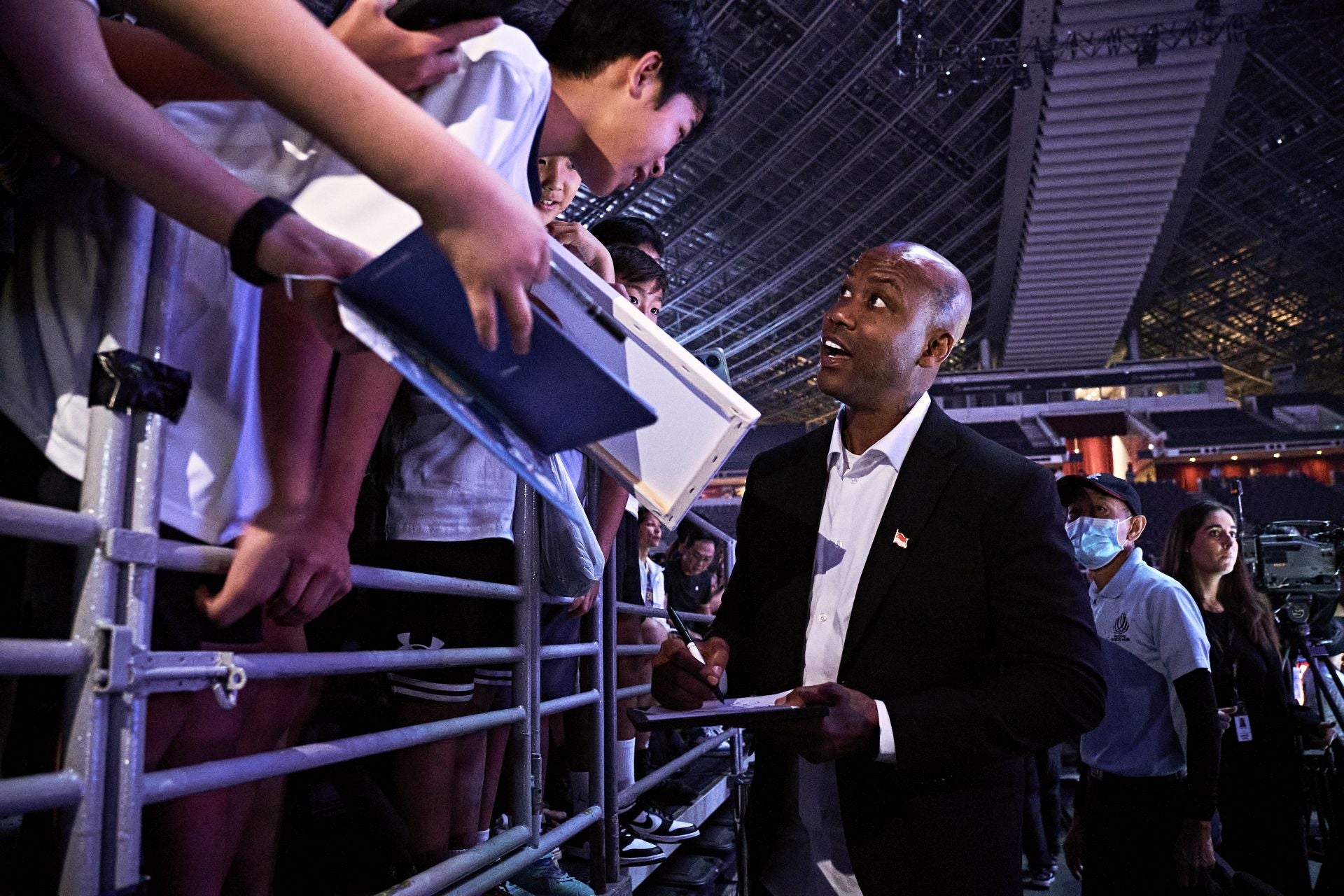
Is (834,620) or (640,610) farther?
(640,610)

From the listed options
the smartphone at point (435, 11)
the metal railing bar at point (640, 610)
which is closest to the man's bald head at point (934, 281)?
the metal railing bar at point (640, 610)

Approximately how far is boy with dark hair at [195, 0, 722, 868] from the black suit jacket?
57 centimetres

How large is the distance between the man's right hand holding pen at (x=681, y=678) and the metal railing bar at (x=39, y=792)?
0.87 metres

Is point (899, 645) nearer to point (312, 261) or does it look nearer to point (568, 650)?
point (568, 650)

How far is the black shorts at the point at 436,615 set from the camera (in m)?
1.57

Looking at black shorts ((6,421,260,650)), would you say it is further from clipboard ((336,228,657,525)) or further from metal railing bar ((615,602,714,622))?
metal railing bar ((615,602,714,622))

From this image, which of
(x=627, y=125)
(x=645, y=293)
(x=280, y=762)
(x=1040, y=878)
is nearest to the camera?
(x=280, y=762)

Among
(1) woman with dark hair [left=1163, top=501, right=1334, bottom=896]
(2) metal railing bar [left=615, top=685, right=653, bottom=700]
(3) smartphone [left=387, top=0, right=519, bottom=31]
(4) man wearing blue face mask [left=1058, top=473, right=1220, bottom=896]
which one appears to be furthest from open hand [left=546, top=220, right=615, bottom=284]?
(1) woman with dark hair [left=1163, top=501, right=1334, bottom=896]

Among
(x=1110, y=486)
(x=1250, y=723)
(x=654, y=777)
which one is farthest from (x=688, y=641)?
(x=1250, y=723)

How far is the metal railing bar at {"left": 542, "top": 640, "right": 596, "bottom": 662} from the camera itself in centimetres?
188

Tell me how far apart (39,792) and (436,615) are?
0.92 metres

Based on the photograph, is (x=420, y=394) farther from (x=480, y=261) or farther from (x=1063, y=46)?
(x=1063, y=46)

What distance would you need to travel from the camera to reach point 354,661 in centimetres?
114

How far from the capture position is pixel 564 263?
129 cm
